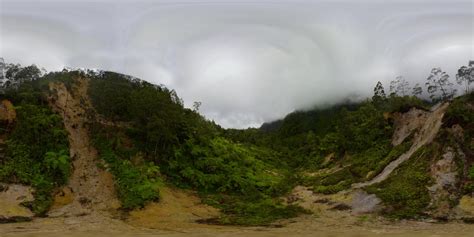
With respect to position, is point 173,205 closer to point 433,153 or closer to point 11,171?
point 11,171

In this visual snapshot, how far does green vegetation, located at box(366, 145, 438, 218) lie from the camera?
26203 mm

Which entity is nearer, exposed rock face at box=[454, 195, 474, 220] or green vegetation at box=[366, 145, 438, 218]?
exposed rock face at box=[454, 195, 474, 220]

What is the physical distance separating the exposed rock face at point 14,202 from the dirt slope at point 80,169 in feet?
5.19

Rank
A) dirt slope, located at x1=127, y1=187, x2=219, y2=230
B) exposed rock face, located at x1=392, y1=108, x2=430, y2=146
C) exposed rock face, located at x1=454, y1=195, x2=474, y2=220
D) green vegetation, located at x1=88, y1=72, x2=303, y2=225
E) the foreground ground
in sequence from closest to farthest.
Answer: the foreground ground
exposed rock face, located at x1=454, y1=195, x2=474, y2=220
dirt slope, located at x1=127, y1=187, x2=219, y2=230
green vegetation, located at x1=88, y1=72, x2=303, y2=225
exposed rock face, located at x1=392, y1=108, x2=430, y2=146

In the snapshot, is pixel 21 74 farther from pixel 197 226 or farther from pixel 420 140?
pixel 420 140

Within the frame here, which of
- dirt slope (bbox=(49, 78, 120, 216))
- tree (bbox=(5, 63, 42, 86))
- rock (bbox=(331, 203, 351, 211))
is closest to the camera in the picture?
dirt slope (bbox=(49, 78, 120, 216))

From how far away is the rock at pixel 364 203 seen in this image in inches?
1070

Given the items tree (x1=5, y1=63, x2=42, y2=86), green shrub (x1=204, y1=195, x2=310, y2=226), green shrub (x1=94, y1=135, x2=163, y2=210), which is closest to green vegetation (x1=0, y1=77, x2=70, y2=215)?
green shrub (x1=94, y1=135, x2=163, y2=210)

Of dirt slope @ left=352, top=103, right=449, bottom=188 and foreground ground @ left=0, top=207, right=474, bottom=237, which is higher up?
dirt slope @ left=352, top=103, right=449, bottom=188

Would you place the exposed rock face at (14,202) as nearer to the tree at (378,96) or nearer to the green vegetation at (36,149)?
the green vegetation at (36,149)

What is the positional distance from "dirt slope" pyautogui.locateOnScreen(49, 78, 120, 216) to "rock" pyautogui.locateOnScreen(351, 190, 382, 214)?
15591 mm

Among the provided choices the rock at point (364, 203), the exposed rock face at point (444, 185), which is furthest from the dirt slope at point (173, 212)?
the exposed rock face at point (444, 185)

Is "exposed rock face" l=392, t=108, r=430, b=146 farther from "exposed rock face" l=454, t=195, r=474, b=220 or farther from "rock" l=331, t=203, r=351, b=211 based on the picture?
"exposed rock face" l=454, t=195, r=474, b=220

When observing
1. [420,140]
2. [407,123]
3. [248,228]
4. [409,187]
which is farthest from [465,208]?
[407,123]
